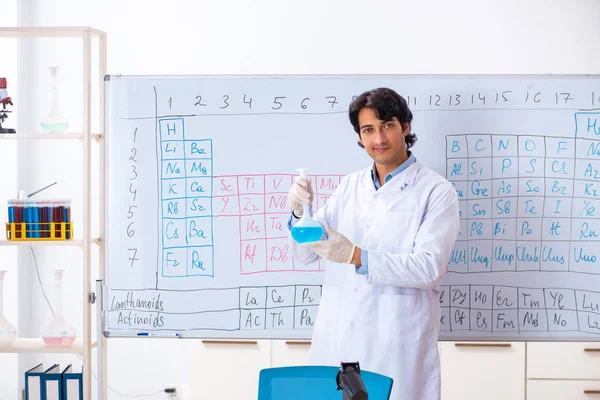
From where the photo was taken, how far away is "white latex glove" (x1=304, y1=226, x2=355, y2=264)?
2033 millimetres

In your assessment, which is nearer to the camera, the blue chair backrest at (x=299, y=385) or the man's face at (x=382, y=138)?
the blue chair backrest at (x=299, y=385)

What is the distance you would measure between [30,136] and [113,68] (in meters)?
0.86

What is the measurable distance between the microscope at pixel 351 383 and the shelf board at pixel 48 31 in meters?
1.89

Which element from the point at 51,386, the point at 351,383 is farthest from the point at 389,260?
the point at 51,386

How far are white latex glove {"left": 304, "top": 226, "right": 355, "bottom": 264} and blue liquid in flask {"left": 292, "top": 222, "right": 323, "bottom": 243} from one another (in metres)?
0.04

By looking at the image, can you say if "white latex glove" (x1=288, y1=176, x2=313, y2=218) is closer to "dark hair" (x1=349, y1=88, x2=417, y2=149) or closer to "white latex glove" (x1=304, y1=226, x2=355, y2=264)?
"white latex glove" (x1=304, y1=226, x2=355, y2=264)

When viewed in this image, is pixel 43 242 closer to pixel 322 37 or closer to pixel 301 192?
pixel 301 192

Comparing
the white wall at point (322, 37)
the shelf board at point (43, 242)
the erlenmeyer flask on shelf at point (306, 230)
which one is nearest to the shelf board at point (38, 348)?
the shelf board at point (43, 242)

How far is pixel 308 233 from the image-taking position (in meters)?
2.00

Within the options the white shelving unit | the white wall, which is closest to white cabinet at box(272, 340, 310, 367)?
the white wall

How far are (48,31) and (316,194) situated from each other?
110 centimetres

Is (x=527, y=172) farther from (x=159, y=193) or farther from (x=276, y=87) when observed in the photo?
(x=159, y=193)

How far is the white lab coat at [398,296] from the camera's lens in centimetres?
206

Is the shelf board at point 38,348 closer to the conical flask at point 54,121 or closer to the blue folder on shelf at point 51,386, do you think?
the blue folder on shelf at point 51,386
